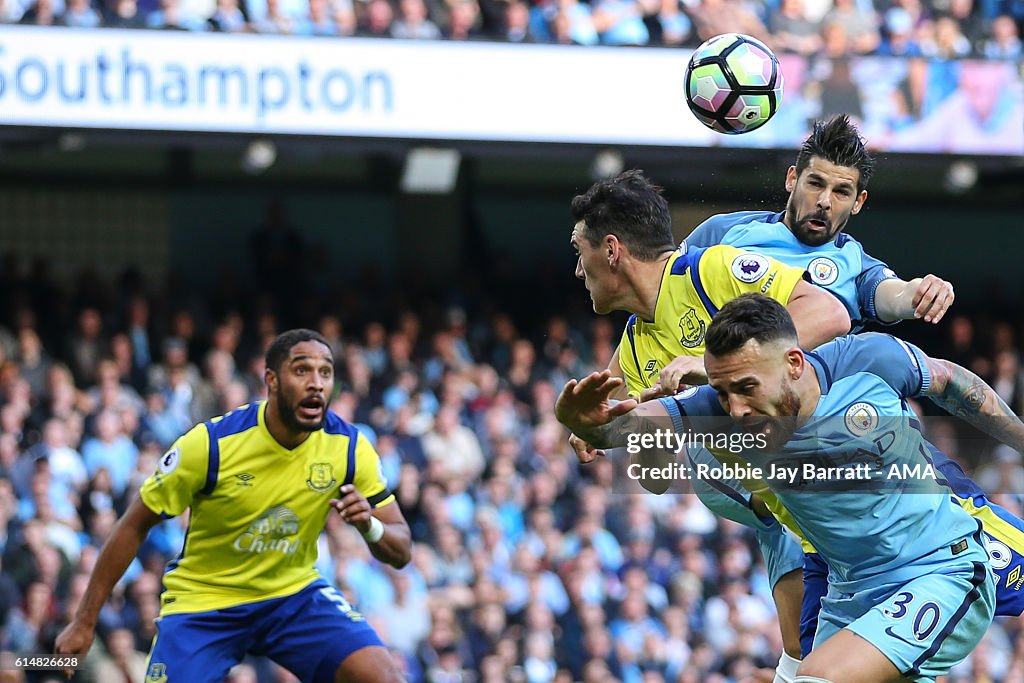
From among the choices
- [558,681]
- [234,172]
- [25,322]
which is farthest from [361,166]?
[558,681]

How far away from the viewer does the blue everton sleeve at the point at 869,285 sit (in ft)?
21.5

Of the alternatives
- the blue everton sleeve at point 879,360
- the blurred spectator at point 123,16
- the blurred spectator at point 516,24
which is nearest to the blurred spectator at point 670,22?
the blurred spectator at point 516,24

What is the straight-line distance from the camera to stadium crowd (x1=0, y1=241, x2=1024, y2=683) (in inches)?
484

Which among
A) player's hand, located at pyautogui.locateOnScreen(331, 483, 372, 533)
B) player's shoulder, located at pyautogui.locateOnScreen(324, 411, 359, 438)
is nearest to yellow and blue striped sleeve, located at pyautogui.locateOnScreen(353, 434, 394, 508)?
player's shoulder, located at pyautogui.locateOnScreen(324, 411, 359, 438)

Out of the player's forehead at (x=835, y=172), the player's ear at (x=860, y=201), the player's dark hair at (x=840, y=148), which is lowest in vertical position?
the player's ear at (x=860, y=201)

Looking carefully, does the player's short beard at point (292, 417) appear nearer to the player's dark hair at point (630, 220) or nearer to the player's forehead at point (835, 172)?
the player's dark hair at point (630, 220)

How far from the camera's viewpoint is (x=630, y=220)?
6.28m

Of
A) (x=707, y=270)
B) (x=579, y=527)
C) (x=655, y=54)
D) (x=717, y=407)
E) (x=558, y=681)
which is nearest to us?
(x=717, y=407)

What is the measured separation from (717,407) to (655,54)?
36.8ft

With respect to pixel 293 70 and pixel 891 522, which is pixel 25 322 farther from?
pixel 891 522

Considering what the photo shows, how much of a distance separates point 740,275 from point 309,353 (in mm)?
2543

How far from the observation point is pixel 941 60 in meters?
16.7

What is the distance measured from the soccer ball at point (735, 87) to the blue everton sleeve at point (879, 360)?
139 cm

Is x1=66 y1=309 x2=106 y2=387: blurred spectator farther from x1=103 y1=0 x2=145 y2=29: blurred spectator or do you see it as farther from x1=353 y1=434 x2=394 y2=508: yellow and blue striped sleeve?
x1=353 y1=434 x2=394 y2=508: yellow and blue striped sleeve
